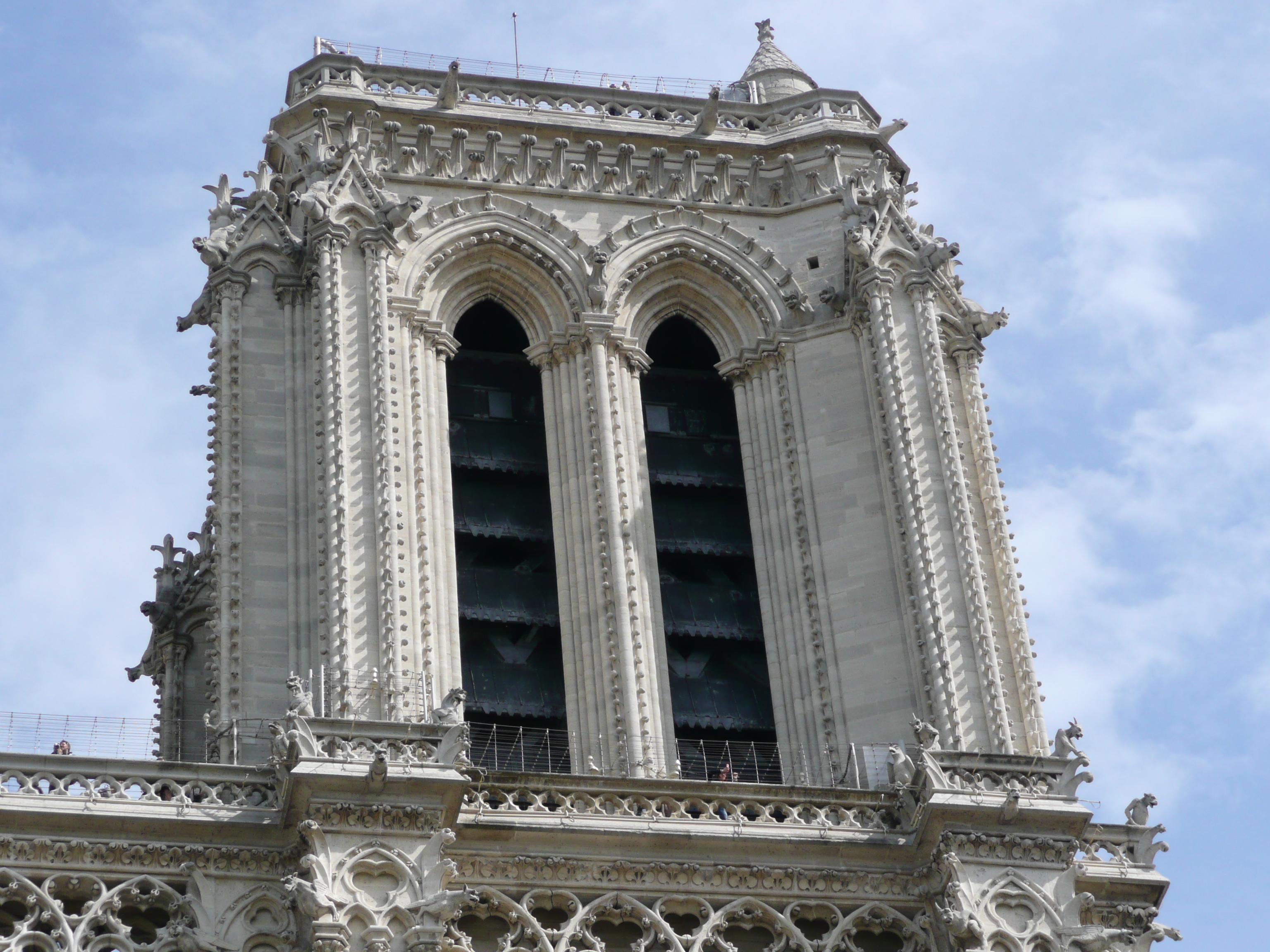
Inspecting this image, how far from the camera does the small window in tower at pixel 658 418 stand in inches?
1624

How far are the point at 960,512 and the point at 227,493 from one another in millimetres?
8027

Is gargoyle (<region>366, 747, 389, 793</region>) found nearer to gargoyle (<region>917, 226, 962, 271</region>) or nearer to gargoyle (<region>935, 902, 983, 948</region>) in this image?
gargoyle (<region>935, 902, 983, 948</region>)

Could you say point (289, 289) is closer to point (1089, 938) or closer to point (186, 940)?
point (186, 940)

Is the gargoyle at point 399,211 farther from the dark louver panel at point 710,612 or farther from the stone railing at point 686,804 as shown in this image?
the stone railing at point 686,804

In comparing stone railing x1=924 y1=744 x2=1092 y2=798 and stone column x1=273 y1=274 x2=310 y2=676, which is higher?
stone column x1=273 y1=274 x2=310 y2=676

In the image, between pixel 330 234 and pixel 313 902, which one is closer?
pixel 313 902

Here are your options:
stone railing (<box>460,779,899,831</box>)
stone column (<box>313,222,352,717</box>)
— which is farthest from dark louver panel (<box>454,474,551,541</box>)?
stone railing (<box>460,779,899,831</box>)

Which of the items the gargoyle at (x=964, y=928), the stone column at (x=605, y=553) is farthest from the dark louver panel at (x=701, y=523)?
the gargoyle at (x=964, y=928)

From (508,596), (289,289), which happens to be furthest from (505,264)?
(508,596)

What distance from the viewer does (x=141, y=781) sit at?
34125 mm

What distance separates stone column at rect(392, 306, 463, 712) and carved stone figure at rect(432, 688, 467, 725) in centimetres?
134

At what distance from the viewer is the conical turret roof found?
45188 millimetres

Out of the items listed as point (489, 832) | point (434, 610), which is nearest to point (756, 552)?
point (434, 610)

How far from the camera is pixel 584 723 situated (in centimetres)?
3731
